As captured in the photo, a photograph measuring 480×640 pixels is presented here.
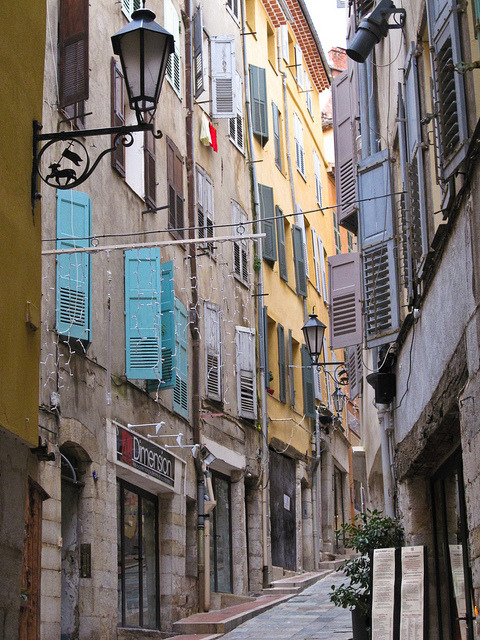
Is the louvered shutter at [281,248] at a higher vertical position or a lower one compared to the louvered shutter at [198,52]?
lower

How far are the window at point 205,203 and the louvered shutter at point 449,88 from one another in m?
12.2

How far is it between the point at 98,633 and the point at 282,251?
45.8 ft

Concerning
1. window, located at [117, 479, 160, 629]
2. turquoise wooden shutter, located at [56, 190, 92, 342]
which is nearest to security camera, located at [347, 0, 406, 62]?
turquoise wooden shutter, located at [56, 190, 92, 342]

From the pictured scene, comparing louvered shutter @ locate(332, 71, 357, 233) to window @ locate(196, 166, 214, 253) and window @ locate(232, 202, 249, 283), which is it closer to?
window @ locate(196, 166, 214, 253)

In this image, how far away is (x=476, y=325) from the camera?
228 inches

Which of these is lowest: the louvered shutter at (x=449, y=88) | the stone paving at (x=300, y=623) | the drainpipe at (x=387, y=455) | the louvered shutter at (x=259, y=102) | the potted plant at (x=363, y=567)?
the stone paving at (x=300, y=623)

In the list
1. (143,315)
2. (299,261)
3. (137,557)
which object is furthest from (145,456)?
(299,261)

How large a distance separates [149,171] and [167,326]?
2378 millimetres

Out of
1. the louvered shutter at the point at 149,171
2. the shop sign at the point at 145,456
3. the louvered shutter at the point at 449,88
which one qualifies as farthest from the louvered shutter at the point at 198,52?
the louvered shutter at the point at 449,88

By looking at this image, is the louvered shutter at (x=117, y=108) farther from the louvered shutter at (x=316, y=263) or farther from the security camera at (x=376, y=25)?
the louvered shutter at (x=316, y=263)

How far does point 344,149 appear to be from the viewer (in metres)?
15.9

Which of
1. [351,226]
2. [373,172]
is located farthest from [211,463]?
[373,172]

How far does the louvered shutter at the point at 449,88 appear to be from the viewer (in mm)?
6000

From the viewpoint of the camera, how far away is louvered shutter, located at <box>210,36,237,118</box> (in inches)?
810
